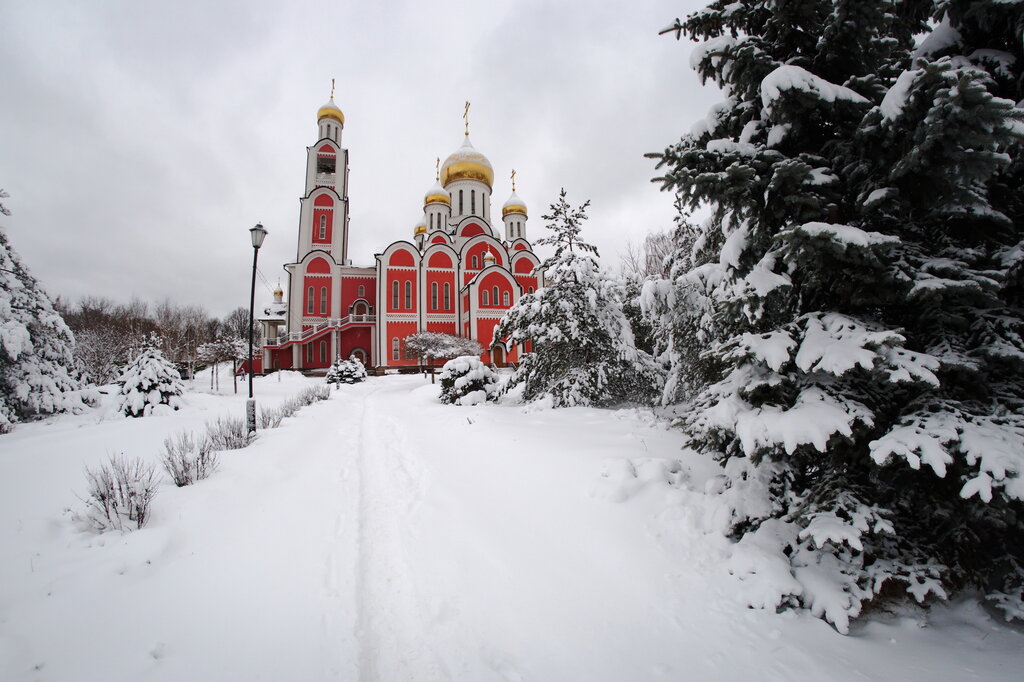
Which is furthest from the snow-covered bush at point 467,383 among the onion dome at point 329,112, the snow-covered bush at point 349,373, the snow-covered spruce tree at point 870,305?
the onion dome at point 329,112

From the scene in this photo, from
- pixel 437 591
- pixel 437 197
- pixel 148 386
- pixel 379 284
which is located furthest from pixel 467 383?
pixel 437 197

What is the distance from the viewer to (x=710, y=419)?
2854 millimetres

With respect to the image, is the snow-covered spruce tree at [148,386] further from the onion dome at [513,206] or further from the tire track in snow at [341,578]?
the onion dome at [513,206]

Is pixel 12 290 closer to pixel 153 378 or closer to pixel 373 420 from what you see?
pixel 153 378

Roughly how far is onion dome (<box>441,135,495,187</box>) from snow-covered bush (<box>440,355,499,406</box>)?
1199 inches

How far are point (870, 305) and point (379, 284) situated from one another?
3148 centimetres

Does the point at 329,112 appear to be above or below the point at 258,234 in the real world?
above

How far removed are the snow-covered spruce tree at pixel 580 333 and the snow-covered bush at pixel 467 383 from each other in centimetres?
278

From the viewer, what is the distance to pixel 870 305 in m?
2.85

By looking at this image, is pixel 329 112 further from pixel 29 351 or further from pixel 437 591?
pixel 437 591

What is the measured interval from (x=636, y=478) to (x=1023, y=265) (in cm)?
301

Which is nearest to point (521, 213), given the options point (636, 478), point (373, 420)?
point (373, 420)

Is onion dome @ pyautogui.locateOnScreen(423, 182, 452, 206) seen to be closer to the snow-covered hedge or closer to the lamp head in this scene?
the snow-covered hedge

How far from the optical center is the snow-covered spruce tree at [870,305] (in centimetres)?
224
